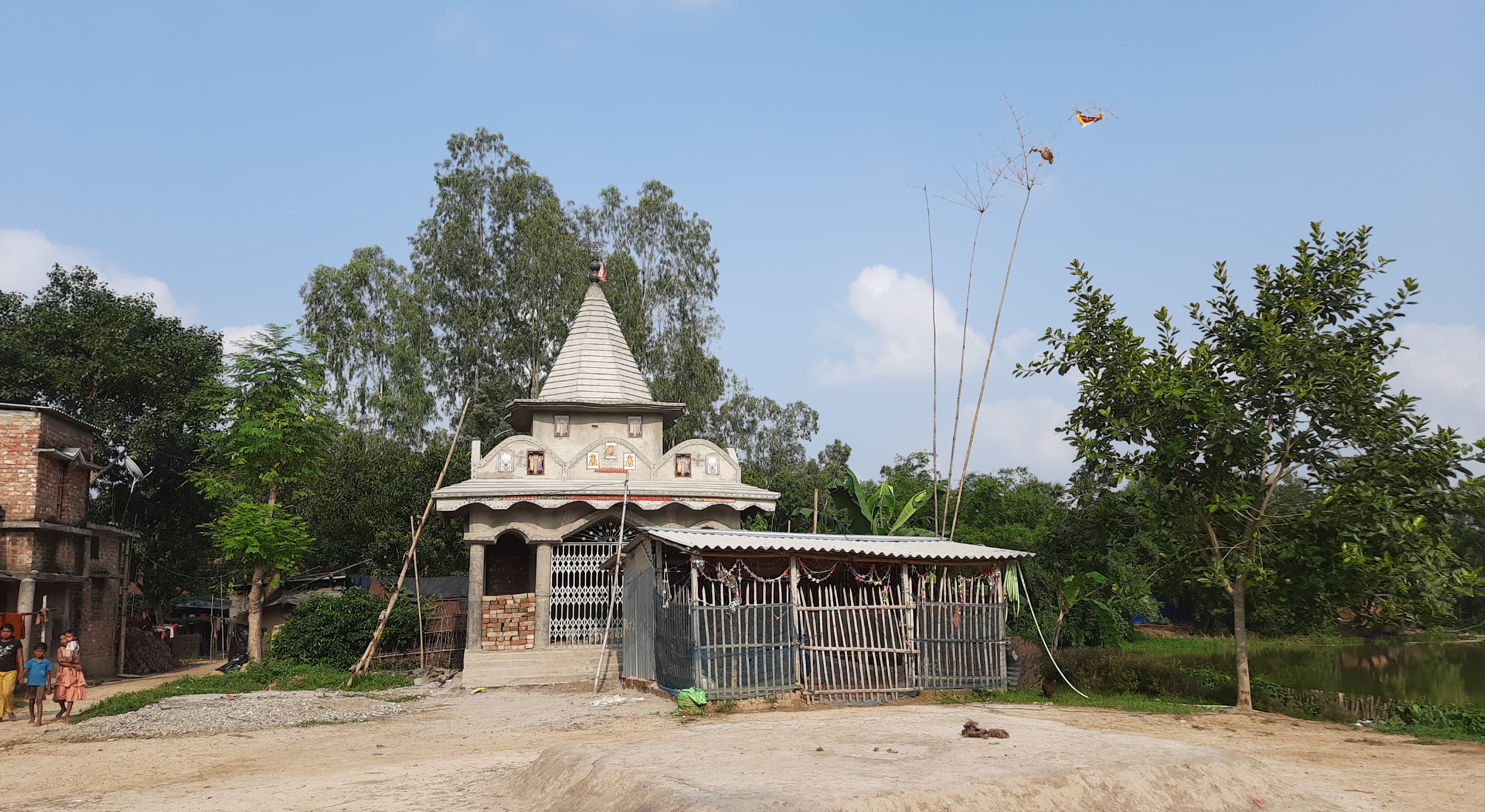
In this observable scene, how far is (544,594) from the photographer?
18484 millimetres

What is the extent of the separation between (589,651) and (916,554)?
6846 mm

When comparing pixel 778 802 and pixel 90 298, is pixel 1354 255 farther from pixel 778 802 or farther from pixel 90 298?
pixel 90 298

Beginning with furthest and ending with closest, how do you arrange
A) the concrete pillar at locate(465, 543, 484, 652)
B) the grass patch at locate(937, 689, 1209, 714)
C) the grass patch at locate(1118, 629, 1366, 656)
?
the grass patch at locate(1118, 629, 1366, 656)
the concrete pillar at locate(465, 543, 484, 652)
the grass patch at locate(937, 689, 1209, 714)

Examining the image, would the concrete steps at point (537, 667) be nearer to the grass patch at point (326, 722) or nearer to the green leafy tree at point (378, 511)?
the grass patch at point (326, 722)

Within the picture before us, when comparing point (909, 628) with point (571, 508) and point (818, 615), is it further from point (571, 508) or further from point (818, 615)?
point (571, 508)

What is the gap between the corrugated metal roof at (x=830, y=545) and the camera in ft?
44.7

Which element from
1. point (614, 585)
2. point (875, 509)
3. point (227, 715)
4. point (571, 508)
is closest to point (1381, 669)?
point (875, 509)

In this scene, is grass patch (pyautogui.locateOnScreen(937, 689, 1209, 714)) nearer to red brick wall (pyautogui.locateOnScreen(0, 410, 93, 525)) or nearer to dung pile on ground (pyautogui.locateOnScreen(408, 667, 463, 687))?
dung pile on ground (pyautogui.locateOnScreen(408, 667, 463, 687))

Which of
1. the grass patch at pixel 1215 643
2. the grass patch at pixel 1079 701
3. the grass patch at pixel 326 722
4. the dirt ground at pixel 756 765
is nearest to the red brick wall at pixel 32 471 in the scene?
the dirt ground at pixel 756 765

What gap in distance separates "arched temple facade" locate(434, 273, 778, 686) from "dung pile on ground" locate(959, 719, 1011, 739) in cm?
868

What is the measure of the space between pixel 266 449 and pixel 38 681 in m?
7.42

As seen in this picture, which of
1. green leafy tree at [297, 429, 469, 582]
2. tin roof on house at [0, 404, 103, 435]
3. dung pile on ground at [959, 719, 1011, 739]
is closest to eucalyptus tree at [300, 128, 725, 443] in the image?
green leafy tree at [297, 429, 469, 582]

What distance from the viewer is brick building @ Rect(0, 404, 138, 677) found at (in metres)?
18.2

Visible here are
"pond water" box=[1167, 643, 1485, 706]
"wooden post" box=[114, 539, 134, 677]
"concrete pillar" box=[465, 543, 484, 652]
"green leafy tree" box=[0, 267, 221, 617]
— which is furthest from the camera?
"green leafy tree" box=[0, 267, 221, 617]
